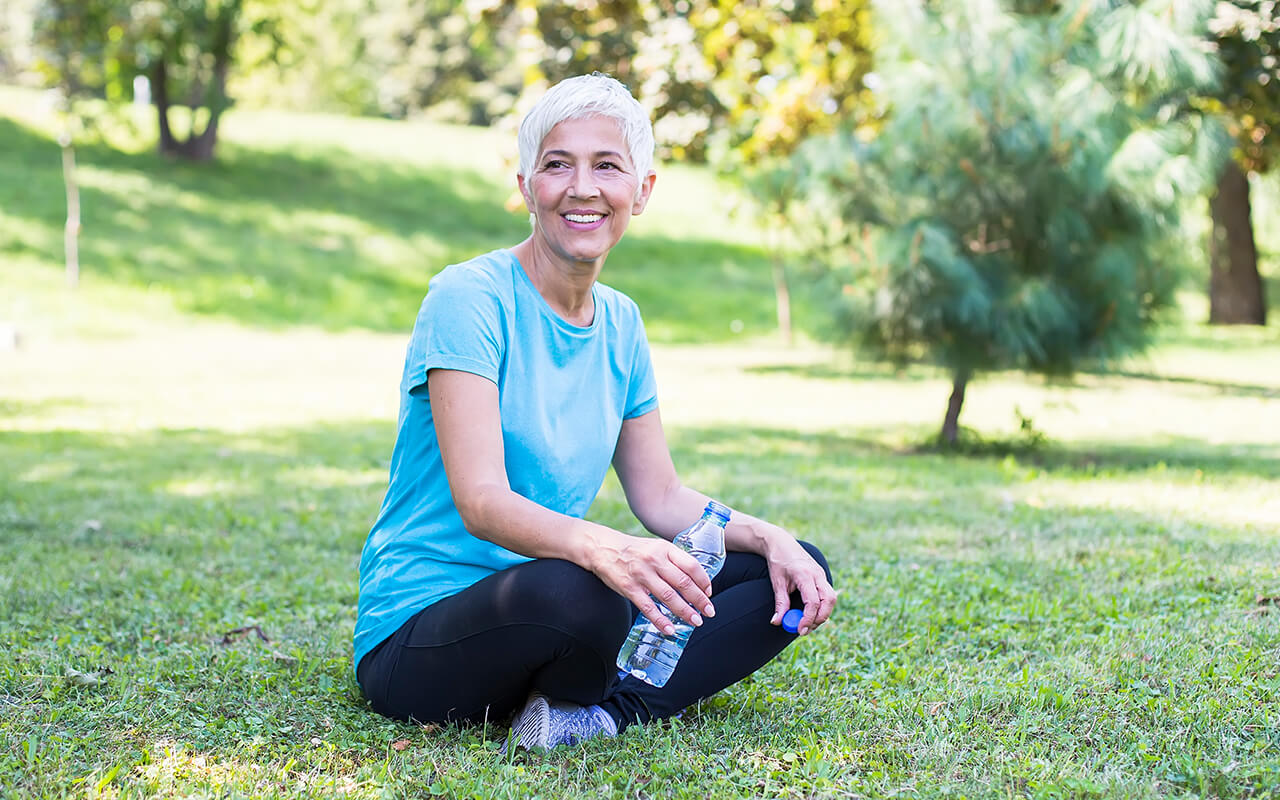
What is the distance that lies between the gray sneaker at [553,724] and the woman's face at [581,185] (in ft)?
3.27

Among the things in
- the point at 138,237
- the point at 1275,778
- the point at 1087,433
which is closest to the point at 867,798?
the point at 1275,778

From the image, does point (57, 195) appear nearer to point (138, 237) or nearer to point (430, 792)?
point (138, 237)

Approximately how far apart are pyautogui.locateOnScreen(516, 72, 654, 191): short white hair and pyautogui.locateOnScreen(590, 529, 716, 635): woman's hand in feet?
2.94

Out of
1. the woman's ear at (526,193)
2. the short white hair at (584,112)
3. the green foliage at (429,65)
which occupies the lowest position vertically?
the woman's ear at (526,193)

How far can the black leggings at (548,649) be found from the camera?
2445mm

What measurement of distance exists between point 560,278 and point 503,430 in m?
0.38

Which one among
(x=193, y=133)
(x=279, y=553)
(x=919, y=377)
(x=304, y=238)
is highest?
(x=193, y=133)

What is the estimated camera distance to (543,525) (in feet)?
7.98

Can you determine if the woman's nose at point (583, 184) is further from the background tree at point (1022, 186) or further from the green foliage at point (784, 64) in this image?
the green foliage at point (784, 64)

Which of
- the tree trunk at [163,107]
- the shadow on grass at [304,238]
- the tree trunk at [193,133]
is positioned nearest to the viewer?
the shadow on grass at [304,238]

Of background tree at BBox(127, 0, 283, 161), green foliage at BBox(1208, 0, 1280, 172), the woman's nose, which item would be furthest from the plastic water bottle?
background tree at BBox(127, 0, 283, 161)

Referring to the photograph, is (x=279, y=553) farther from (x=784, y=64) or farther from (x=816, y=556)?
(x=784, y=64)

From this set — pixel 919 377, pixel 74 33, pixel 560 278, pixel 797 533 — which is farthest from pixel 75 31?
pixel 919 377

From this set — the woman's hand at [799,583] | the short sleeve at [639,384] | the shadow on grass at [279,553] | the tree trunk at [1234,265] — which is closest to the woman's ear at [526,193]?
the short sleeve at [639,384]
